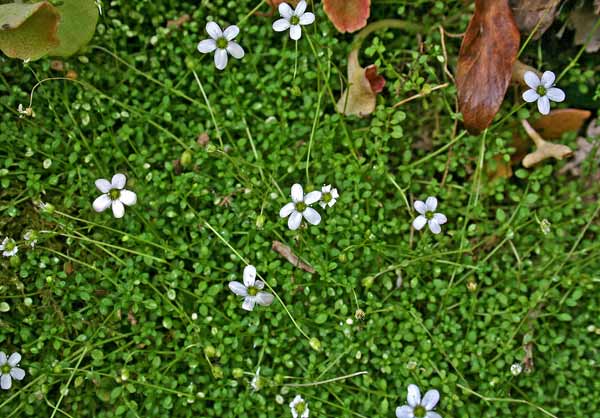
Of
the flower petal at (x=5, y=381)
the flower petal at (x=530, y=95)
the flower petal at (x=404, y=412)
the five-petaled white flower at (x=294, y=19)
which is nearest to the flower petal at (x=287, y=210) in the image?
the five-petaled white flower at (x=294, y=19)

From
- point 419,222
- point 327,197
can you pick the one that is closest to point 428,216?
point 419,222

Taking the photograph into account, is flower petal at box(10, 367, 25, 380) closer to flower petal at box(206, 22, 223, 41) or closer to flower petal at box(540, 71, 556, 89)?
flower petal at box(206, 22, 223, 41)

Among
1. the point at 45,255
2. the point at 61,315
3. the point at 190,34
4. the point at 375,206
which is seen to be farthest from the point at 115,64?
the point at 375,206

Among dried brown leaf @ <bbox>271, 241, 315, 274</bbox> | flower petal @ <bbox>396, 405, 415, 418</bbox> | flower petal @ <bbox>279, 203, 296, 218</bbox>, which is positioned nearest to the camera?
flower petal @ <bbox>396, 405, 415, 418</bbox>

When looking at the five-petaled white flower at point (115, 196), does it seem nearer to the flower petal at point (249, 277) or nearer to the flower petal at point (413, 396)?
the flower petal at point (249, 277)

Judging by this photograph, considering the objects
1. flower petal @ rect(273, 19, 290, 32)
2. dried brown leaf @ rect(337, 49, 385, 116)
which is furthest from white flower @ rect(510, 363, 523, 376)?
flower petal @ rect(273, 19, 290, 32)

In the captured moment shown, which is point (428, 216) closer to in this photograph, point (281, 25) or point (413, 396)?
point (413, 396)

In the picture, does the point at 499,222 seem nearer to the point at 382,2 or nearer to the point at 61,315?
the point at 382,2
